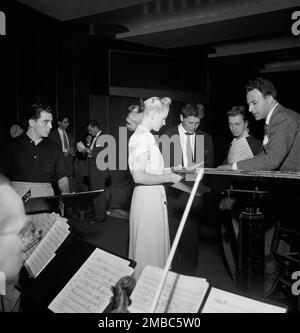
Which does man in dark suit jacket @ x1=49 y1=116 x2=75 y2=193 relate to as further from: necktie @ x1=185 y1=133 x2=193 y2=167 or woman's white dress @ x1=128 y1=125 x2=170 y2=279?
woman's white dress @ x1=128 y1=125 x2=170 y2=279

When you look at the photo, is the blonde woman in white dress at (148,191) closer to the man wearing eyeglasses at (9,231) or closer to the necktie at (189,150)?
the necktie at (189,150)

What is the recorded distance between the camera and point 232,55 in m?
10.1

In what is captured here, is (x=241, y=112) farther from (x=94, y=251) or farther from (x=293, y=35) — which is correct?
(x=293, y=35)

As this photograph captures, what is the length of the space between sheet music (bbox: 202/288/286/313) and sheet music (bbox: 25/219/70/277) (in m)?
0.78

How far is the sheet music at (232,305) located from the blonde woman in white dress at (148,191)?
1663mm

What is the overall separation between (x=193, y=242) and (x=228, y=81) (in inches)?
333

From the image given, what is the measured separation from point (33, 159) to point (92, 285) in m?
2.30

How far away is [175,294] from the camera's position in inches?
41.7

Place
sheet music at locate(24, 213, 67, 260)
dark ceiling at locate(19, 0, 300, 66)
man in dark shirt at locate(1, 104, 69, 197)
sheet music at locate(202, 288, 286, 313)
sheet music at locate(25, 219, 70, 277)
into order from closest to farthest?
sheet music at locate(202, 288, 286, 313)
sheet music at locate(25, 219, 70, 277)
sheet music at locate(24, 213, 67, 260)
man in dark shirt at locate(1, 104, 69, 197)
dark ceiling at locate(19, 0, 300, 66)

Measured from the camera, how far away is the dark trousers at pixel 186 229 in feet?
11.5

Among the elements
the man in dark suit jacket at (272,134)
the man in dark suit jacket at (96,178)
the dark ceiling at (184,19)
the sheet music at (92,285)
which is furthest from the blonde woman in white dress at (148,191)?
the dark ceiling at (184,19)

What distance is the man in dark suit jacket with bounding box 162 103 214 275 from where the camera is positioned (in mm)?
3484

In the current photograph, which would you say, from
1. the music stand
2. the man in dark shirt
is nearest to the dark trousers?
the man in dark shirt

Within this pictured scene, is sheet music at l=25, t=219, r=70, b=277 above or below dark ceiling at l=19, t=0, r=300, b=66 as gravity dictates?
below
